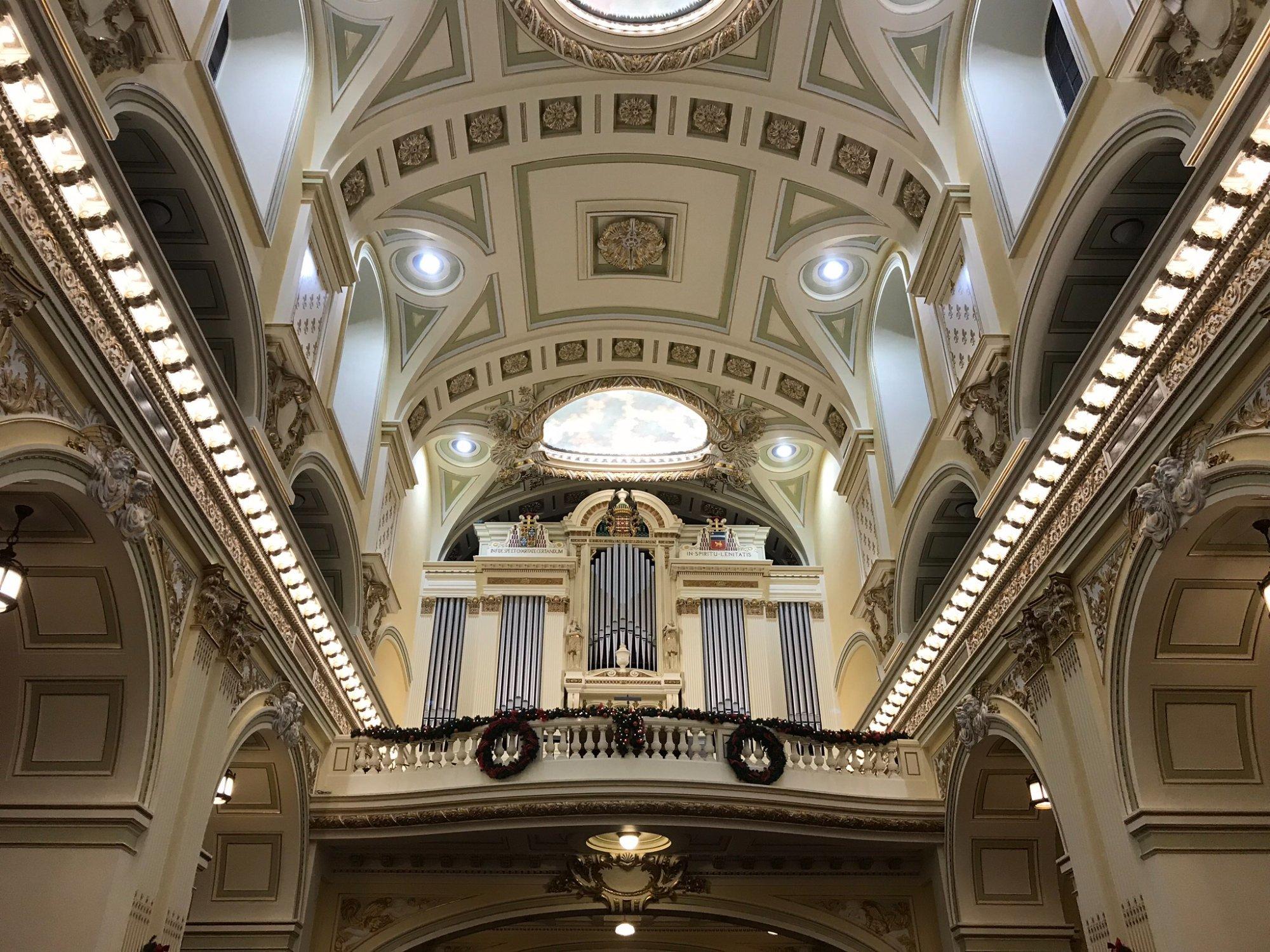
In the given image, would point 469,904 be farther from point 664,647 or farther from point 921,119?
point 921,119

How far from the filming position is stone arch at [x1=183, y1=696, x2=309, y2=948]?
10648 millimetres

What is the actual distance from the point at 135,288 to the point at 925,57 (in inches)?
362

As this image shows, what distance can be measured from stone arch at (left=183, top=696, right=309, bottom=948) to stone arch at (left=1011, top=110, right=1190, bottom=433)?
848 centimetres

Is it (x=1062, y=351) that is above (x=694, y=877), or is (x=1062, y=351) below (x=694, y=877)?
above

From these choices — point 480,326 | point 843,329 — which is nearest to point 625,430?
point 480,326

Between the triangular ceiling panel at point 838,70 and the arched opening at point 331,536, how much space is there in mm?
7837

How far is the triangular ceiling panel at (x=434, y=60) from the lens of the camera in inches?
472

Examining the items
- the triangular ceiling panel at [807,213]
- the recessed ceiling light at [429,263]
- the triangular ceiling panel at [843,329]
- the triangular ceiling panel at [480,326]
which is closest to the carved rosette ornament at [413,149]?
the recessed ceiling light at [429,263]

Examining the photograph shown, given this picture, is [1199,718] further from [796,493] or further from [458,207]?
[796,493]

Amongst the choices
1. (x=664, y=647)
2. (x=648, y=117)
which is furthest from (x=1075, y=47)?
(x=664, y=647)

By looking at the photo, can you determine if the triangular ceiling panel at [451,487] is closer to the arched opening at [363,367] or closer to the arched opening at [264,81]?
the arched opening at [363,367]

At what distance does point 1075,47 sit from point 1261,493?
194 inches

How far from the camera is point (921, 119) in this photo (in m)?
11.9

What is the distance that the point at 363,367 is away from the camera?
49.0 ft
